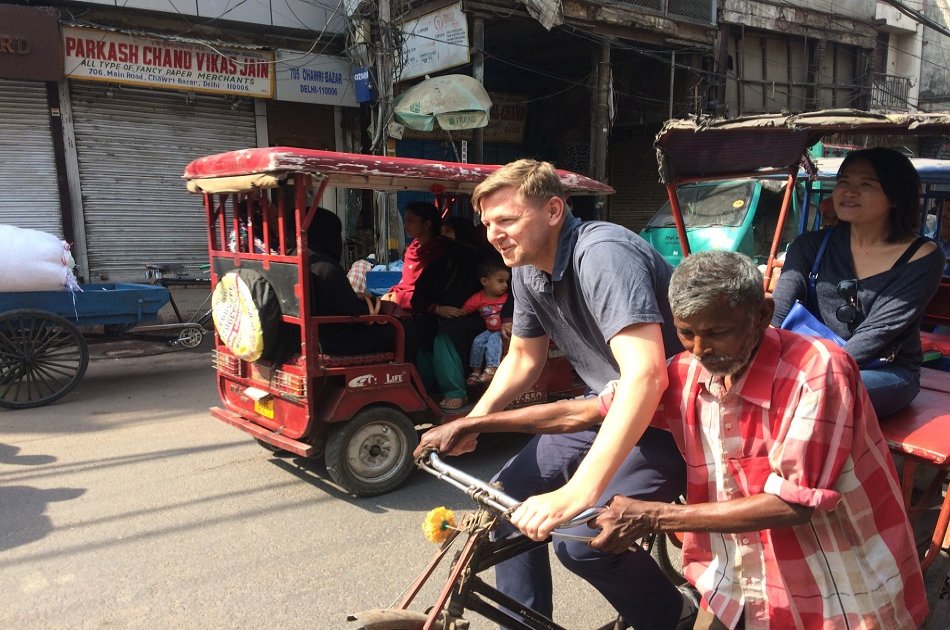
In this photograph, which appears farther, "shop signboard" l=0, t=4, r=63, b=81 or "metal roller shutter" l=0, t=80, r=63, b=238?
"metal roller shutter" l=0, t=80, r=63, b=238

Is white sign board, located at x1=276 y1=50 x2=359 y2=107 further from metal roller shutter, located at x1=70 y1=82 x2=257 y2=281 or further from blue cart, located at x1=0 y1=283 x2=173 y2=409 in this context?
blue cart, located at x1=0 y1=283 x2=173 y2=409

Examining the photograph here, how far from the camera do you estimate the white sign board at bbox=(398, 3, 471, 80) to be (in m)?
9.41

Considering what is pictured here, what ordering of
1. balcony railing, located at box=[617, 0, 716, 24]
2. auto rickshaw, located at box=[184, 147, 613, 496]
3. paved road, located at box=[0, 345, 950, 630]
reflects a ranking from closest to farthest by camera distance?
paved road, located at box=[0, 345, 950, 630] → auto rickshaw, located at box=[184, 147, 613, 496] → balcony railing, located at box=[617, 0, 716, 24]

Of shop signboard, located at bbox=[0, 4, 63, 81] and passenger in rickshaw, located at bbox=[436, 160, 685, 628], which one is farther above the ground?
shop signboard, located at bbox=[0, 4, 63, 81]

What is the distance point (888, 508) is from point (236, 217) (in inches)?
164

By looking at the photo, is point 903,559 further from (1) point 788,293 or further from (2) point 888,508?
(1) point 788,293

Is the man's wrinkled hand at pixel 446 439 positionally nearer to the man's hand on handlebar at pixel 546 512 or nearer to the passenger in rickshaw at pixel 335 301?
the man's hand on handlebar at pixel 546 512

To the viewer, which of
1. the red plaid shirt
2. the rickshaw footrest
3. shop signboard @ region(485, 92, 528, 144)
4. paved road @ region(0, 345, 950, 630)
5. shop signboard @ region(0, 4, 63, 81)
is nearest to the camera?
the red plaid shirt

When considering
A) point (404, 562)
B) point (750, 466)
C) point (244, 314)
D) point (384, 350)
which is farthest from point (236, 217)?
point (750, 466)

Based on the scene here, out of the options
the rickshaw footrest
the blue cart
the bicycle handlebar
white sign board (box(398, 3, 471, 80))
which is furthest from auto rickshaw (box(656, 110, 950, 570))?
white sign board (box(398, 3, 471, 80))

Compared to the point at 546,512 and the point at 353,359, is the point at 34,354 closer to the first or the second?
Result: the point at 353,359

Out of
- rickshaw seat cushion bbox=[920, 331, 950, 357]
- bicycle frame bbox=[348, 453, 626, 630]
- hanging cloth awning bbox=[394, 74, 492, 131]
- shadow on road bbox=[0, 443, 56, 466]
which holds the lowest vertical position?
shadow on road bbox=[0, 443, 56, 466]

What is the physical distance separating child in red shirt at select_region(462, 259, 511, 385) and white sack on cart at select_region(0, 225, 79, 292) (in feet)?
12.4

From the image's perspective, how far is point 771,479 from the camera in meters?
1.67
